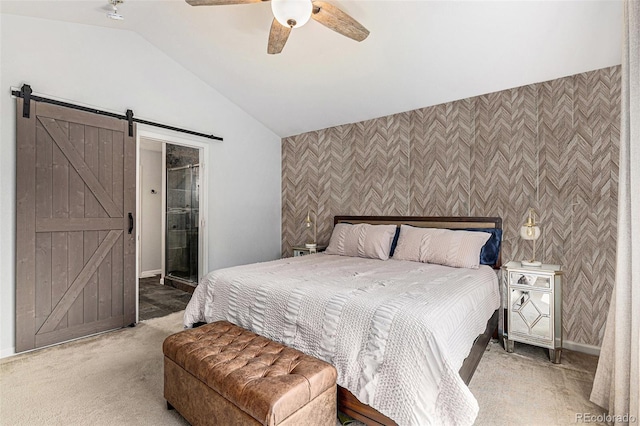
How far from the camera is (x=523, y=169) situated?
3.17 meters

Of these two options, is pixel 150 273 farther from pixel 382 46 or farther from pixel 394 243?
pixel 382 46

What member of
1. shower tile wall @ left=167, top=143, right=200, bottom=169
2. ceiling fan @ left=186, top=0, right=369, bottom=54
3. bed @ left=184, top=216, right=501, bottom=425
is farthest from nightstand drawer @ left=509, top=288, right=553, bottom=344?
shower tile wall @ left=167, top=143, right=200, bottom=169

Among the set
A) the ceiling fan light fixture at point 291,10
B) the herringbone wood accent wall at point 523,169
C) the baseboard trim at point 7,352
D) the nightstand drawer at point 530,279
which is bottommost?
the baseboard trim at point 7,352

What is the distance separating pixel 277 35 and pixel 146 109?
2027mm

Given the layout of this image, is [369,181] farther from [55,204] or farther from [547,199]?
[55,204]

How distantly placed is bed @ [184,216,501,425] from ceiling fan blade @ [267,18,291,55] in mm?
1797

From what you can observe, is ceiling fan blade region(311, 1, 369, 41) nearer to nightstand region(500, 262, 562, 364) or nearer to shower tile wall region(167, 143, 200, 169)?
nightstand region(500, 262, 562, 364)

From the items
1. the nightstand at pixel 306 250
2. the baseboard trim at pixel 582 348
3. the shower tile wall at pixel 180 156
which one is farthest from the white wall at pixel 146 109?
the baseboard trim at pixel 582 348

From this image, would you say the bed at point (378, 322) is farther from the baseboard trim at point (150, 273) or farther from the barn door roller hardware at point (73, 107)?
the baseboard trim at point (150, 273)

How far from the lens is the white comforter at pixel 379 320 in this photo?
1479 mm

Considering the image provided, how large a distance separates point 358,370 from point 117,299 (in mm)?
2869

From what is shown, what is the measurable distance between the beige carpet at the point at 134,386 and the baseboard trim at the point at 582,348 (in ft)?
0.38

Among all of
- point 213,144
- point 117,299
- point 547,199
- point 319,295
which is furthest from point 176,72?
point 547,199

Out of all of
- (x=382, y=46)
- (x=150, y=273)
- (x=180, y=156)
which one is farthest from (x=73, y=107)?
(x=150, y=273)
